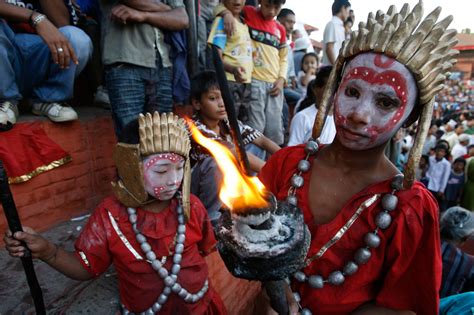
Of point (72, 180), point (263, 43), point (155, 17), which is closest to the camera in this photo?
point (155, 17)

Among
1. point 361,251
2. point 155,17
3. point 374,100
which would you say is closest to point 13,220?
point 361,251

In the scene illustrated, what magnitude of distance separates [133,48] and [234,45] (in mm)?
1346

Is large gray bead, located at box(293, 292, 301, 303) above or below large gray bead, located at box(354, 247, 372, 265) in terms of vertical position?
below

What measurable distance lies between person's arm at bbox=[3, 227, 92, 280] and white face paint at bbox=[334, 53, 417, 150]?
1557mm

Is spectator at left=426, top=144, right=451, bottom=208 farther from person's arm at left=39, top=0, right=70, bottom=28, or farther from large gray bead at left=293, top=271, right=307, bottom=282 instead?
person's arm at left=39, top=0, right=70, bottom=28

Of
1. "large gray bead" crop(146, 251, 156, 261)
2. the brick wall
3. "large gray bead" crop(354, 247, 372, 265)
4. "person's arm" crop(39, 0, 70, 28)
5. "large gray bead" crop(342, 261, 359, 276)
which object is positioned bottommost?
the brick wall

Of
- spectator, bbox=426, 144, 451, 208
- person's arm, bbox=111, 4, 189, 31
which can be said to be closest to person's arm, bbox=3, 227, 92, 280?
person's arm, bbox=111, 4, 189, 31

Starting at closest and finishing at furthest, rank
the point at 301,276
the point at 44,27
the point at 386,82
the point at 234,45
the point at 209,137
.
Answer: the point at 386,82 < the point at 301,276 < the point at 44,27 < the point at 209,137 < the point at 234,45

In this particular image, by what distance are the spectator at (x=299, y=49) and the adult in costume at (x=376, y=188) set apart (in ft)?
21.3

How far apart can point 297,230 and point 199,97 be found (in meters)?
2.19

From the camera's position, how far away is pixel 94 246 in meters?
1.87

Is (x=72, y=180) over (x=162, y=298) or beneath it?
beneath

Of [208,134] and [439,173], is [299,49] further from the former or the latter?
[208,134]

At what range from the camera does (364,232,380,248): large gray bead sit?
1.46m
